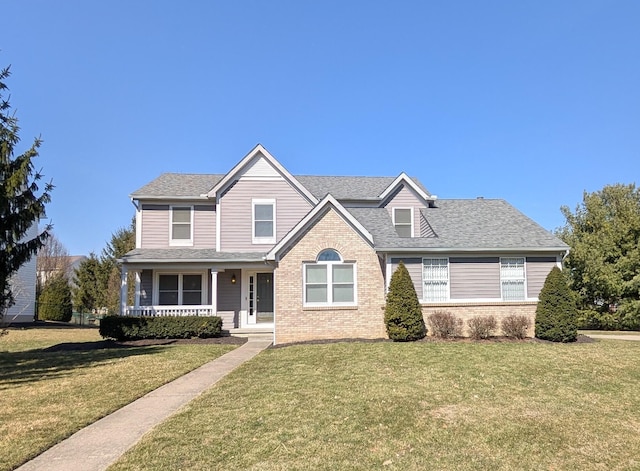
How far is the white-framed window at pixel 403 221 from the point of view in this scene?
766 inches

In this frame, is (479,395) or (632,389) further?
(632,389)

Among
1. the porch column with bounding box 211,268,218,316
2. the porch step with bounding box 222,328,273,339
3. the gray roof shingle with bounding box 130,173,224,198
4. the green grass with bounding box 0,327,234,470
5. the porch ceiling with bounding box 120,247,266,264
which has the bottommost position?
the green grass with bounding box 0,327,234,470

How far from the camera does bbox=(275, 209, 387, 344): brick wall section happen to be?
51.9 feet

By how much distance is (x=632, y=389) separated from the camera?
8844mm

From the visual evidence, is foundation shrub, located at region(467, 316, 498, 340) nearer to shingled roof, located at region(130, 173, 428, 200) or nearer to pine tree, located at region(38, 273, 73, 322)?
shingled roof, located at region(130, 173, 428, 200)

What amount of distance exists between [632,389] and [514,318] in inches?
288

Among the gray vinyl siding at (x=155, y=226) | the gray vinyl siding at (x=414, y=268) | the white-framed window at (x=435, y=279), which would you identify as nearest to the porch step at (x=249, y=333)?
the gray vinyl siding at (x=155, y=226)

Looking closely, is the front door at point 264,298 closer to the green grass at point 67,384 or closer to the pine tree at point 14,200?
the green grass at point 67,384

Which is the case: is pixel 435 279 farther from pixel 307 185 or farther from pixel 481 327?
pixel 307 185

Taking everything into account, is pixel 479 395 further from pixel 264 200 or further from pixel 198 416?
pixel 264 200

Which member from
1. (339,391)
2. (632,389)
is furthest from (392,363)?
(632,389)

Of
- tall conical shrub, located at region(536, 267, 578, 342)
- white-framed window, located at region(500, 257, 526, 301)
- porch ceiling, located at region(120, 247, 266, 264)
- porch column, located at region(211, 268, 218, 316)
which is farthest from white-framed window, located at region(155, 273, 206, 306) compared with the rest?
tall conical shrub, located at region(536, 267, 578, 342)

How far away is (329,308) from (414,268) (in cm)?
354

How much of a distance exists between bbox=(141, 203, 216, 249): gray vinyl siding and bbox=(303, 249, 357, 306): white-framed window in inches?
248
